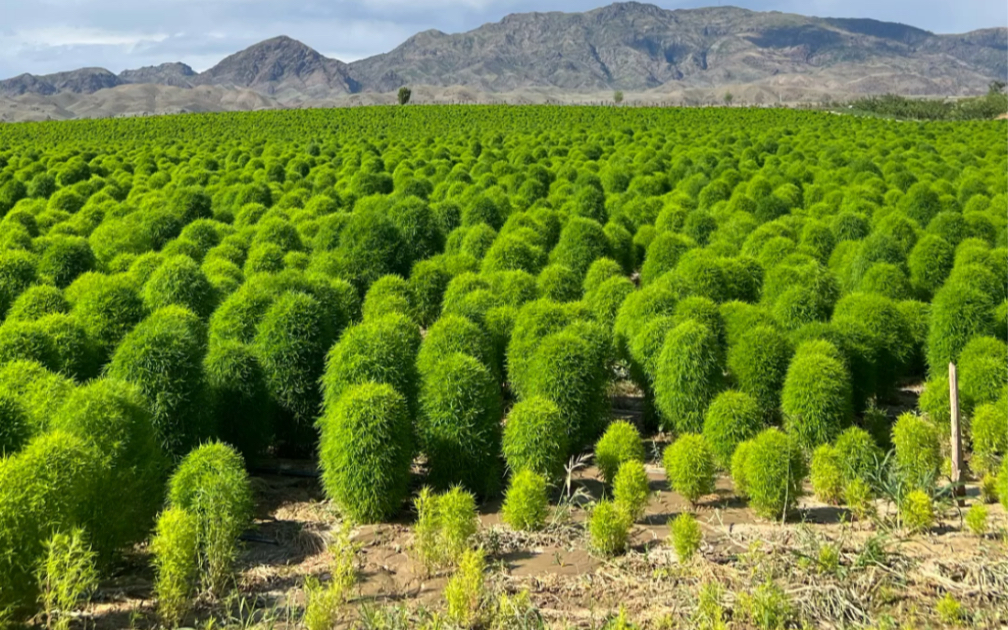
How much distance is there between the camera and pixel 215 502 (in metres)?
5.40

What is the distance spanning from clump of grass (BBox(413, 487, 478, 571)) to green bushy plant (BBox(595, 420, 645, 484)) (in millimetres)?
1537

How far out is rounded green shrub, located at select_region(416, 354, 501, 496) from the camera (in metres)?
6.59

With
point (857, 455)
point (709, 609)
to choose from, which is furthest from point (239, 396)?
point (857, 455)

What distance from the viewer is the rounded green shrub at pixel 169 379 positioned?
656cm

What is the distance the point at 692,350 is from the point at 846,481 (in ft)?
5.54

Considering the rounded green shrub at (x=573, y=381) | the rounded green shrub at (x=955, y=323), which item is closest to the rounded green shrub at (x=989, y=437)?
the rounded green shrub at (x=955, y=323)

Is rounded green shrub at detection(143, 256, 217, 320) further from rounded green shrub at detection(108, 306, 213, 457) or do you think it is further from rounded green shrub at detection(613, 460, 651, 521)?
rounded green shrub at detection(613, 460, 651, 521)

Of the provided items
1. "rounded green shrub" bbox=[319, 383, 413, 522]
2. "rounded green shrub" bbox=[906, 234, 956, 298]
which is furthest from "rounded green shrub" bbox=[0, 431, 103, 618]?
"rounded green shrub" bbox=[906, 234, 956, 298]

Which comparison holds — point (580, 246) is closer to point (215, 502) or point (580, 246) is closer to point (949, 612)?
point (215, 502)

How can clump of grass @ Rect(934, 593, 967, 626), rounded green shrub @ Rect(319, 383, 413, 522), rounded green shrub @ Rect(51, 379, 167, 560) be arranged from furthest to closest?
rounded green shrub @ Rect(319, 383, 413, 522), rounded green shrub @ Rect(51, 379, 167, 560), clump of grass @ Rect(934, 593, 967, 626)

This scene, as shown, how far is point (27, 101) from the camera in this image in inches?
5748

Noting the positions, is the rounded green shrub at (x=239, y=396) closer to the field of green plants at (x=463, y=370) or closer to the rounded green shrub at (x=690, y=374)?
the field of green plants at (x=463, y=370)

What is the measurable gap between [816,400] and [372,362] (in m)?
3.78

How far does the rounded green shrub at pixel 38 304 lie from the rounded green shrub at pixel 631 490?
6.01 metres
